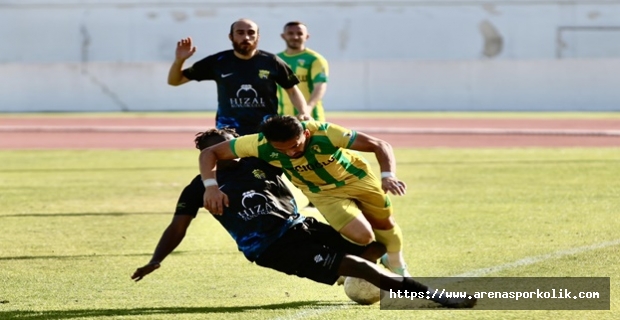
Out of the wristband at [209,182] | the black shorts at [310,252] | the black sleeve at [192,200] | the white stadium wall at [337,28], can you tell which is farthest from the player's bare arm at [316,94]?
the white stadium wall at [337,28]

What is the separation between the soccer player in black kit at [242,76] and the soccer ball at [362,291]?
2.91 meters

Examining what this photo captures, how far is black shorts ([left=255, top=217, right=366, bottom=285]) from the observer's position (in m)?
7.37

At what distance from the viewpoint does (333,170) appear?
25.3ft

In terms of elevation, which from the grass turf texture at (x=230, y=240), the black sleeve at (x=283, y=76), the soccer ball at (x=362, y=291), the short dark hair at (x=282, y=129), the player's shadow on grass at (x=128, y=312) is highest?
the short dark hair at (x=282, y=129)

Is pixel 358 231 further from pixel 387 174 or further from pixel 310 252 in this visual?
pixel 387 174

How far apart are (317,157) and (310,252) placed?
624 millimetres

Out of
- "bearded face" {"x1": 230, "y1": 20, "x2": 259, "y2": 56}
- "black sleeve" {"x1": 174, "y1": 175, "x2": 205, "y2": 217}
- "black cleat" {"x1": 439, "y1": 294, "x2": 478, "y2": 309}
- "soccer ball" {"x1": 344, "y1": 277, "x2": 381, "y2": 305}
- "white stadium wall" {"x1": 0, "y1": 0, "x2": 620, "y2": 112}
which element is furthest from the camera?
"white stadium wall" {"x1": 0, "y1": 0, "x2": 620, "y2": 112}

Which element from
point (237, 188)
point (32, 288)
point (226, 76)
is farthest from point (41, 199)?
point (237, 188)

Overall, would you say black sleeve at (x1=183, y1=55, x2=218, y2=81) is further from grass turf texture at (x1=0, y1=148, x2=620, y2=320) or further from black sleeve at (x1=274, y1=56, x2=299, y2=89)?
grass turf texture at (x1=0, y1=148, x2=620, y2=320)

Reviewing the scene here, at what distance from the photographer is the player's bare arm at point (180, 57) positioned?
397 inches

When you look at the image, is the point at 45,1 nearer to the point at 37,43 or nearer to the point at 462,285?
the point at 37,43

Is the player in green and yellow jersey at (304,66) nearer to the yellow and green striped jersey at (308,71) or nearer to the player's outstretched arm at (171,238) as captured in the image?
the yellow and green striped jersey at (308,71)

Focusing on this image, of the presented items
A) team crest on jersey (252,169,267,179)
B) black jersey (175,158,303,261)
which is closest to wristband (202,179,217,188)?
black jersey (175,158,303,261)

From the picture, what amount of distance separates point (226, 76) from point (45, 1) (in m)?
39.8
